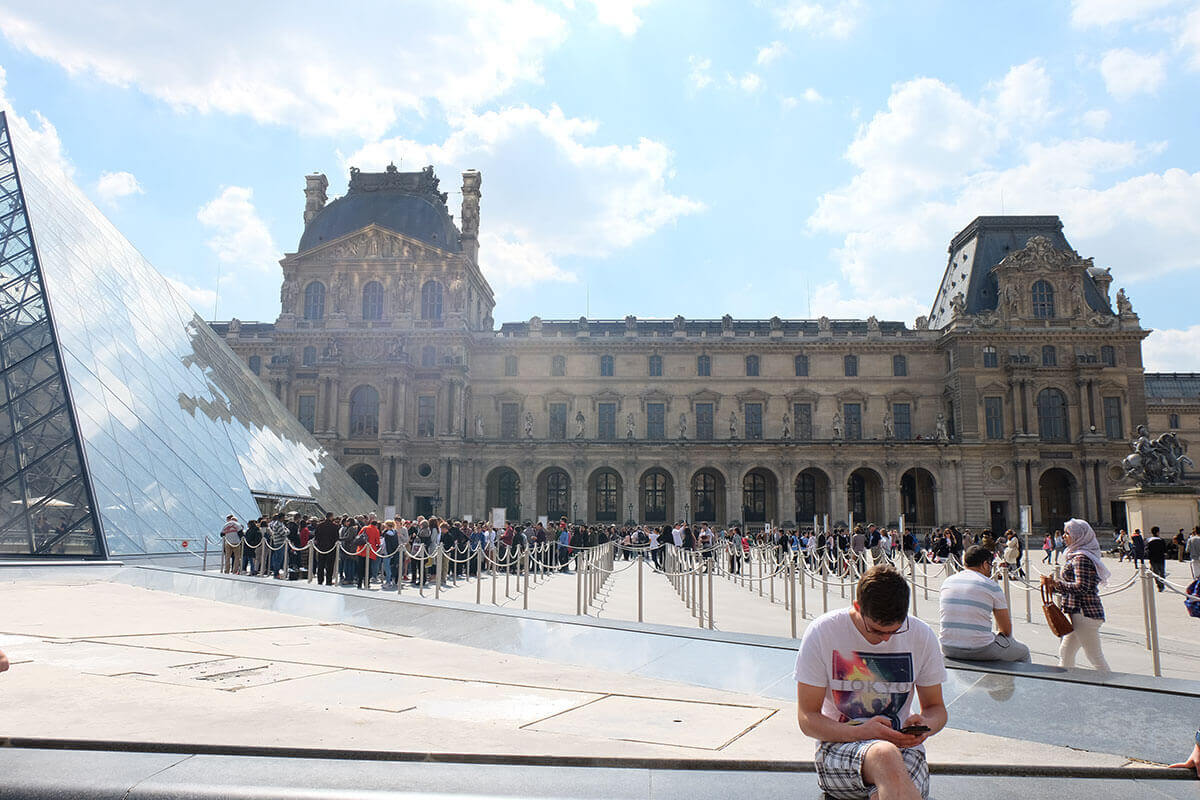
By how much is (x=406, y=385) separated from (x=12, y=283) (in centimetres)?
2722

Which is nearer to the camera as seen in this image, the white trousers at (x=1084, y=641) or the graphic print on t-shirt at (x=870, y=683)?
the graphic print on t-shirt at (x=870, y=683)

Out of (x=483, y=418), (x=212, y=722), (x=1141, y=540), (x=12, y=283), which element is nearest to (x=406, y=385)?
(x=483, y=418)

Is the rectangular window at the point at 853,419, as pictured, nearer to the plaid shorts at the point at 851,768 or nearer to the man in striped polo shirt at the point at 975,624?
the man in striped polo shirt at the point at 975,624

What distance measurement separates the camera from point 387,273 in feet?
155

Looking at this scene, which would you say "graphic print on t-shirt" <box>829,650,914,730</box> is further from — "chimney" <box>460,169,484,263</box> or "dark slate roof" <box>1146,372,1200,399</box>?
"dark slate roof" <box>1146,372,1200,399</box>

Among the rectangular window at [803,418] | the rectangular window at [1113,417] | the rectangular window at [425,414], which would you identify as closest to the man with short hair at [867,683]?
the rectangular window at [425,414]

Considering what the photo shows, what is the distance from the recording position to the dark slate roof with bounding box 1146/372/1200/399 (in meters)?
60.8

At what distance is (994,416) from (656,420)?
19.0 m

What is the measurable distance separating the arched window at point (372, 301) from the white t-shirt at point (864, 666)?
46.4m

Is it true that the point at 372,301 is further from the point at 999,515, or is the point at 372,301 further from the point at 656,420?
the point at 999,515

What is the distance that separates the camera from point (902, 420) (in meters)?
48.4

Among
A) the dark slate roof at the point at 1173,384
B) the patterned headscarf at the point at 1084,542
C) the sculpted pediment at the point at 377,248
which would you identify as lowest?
the patterned headscarf at the point at 1084,542

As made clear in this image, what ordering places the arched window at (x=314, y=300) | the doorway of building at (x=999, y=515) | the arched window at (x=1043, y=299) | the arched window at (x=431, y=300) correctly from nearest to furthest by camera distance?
the doorway of building at (x=999, y=515) < the arched window at (x=1043, y=299) < the arched window at (x=431, y=300) < the arched window at (x=314, y=300)

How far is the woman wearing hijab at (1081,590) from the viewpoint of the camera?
6562 millimetres
